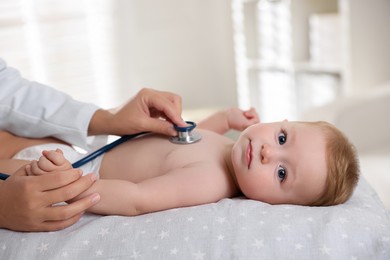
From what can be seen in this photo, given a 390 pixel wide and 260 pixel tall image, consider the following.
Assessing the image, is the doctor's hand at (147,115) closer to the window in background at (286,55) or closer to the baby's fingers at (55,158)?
the baby's fingers at (55,158)

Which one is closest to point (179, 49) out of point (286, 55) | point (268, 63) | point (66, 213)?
point (268, 63)

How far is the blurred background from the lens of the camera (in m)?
2.77

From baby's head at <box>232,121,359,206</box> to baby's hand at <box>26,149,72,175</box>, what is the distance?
0.35m

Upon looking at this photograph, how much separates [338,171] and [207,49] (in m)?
2.81

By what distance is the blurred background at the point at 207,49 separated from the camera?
2.77 meters

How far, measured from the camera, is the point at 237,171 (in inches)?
39.8

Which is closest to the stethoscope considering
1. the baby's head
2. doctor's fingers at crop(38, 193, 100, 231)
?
the baby's head

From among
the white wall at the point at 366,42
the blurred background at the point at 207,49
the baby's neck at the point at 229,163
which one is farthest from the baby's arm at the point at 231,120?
the white wall at the point at 366,42

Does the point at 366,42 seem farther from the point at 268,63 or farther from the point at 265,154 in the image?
the point at 265,154

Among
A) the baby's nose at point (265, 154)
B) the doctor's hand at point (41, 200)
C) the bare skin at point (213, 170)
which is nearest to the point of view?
the doctor's hand at point (41, 200)

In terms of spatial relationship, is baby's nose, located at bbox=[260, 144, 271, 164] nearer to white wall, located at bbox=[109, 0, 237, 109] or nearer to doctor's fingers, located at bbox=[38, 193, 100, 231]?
doctor's fingers, located at bbox=[38, 193, 100, 231]

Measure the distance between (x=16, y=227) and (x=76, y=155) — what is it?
0.31 m

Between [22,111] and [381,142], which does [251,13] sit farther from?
Answer: [22,111]

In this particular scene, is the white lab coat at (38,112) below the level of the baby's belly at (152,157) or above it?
above
